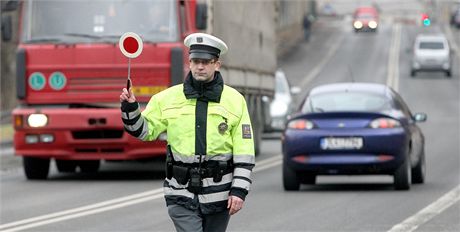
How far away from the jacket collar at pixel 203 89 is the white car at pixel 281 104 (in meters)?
25.0

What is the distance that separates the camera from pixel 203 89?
7906 millimetres

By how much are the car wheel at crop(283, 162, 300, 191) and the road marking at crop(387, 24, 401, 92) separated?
40.1m

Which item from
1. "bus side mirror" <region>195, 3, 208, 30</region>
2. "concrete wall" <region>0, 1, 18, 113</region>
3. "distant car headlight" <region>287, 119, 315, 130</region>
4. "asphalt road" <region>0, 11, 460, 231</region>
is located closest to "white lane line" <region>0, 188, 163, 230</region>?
"asphalt road" <region>0, 11, 460, 231</region>

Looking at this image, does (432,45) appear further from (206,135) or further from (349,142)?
(206,135)

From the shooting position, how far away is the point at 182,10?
65.7 ft

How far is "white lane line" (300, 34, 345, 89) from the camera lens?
218 ft

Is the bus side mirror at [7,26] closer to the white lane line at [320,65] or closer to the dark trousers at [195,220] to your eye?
the dark trousers at [195,220]

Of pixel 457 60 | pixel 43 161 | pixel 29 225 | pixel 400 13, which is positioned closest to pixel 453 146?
pixel 43 161

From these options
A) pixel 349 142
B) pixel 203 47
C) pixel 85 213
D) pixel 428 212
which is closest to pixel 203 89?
pixel 203 47

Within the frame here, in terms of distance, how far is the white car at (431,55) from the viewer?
6462cm

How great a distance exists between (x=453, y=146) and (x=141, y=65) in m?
11.9

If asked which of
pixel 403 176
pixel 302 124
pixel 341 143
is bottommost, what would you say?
pixel 403 176

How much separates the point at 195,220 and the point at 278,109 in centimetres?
2651

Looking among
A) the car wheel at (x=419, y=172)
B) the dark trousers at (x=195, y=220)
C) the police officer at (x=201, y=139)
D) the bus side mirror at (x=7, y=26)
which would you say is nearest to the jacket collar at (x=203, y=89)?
the police officer at (x=201, y=139)
